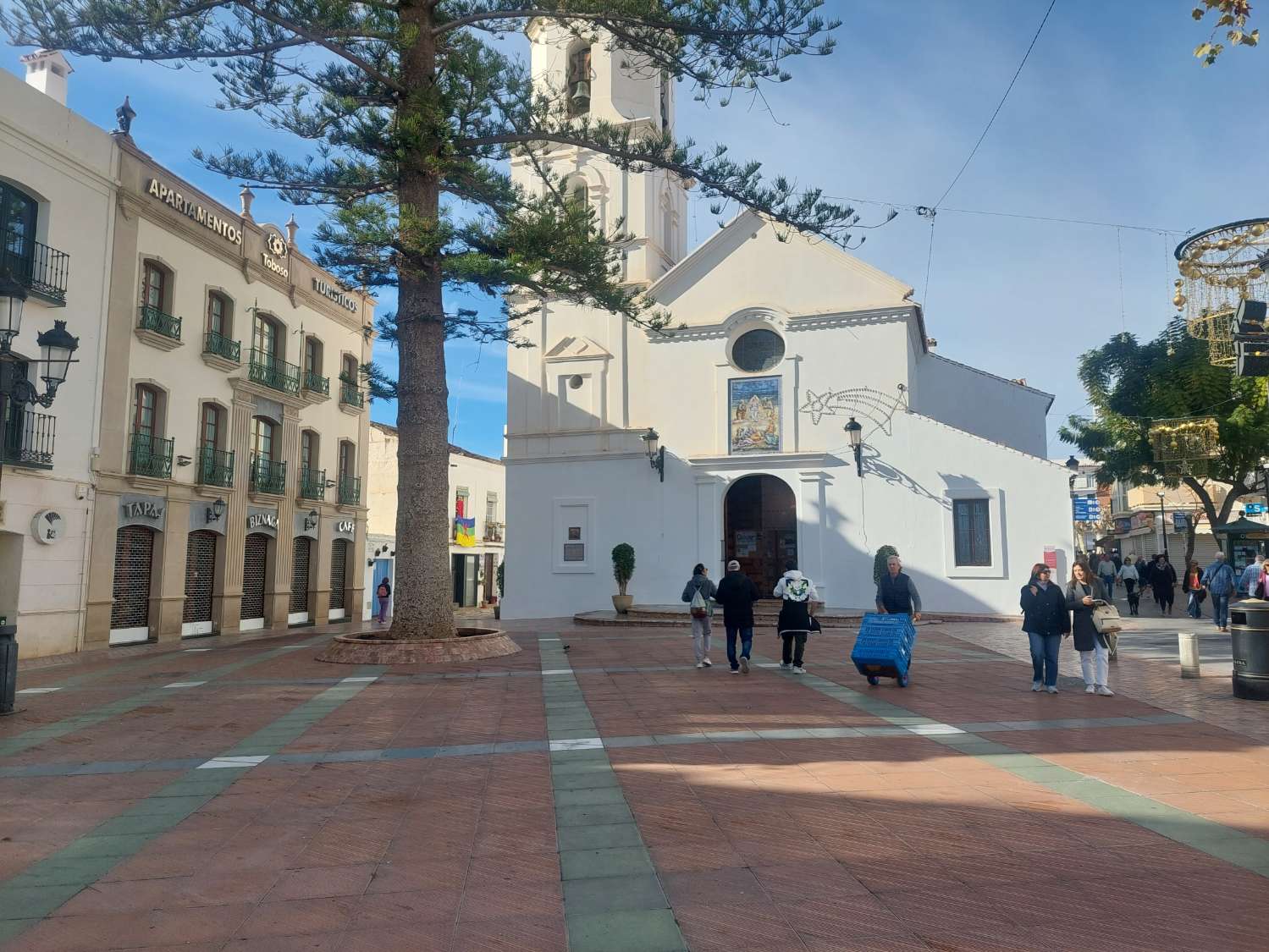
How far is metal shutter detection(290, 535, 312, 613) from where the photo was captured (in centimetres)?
2722

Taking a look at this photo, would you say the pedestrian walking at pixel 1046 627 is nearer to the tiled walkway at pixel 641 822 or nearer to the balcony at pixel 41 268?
the tiled walkway at pixel 641 822

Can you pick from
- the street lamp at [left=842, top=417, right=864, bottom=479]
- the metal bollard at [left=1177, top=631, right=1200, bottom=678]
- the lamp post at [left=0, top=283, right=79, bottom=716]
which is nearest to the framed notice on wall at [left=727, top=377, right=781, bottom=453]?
the street lamp at [left=842, top=417, right=864, bottom=479]

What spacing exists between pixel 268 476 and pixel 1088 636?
70.6 ft

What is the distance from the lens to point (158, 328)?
67.6ft

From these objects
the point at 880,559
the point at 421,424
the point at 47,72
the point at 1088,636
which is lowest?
the point at 1088,636

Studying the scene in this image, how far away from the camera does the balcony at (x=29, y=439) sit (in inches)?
650

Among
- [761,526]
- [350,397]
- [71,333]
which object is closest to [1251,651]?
[761,526]

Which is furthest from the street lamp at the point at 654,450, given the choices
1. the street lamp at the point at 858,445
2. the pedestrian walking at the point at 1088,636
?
the pedestrian walking at the point at 1088,636

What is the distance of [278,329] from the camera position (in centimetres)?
2611

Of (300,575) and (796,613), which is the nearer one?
(796,613)

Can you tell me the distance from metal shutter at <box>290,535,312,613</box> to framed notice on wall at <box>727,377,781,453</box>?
530 inches

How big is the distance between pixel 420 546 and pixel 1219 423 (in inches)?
831

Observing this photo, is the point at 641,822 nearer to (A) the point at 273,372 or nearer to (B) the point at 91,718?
(B) the point at 91,718

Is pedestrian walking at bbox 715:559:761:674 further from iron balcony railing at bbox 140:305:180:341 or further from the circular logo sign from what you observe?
iron balcony railing at bbox 140:305:180:341
